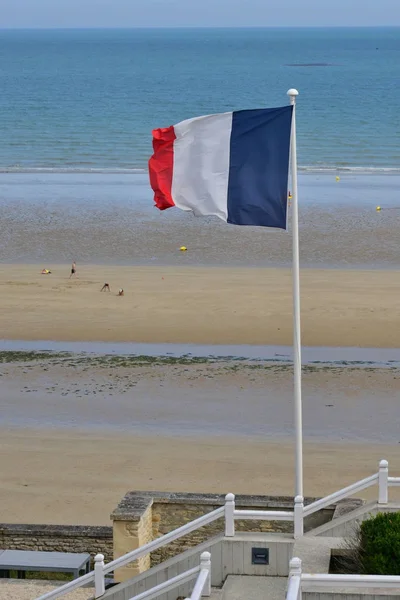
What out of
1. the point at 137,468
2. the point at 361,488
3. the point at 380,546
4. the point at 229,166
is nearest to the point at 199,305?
the point at 137,468

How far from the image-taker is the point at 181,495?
13.1 metres

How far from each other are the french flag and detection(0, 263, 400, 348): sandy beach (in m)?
15.3

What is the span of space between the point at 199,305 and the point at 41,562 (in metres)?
18.8

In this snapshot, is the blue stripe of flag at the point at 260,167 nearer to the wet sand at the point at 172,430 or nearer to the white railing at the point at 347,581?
the white railing at the point at 347,581

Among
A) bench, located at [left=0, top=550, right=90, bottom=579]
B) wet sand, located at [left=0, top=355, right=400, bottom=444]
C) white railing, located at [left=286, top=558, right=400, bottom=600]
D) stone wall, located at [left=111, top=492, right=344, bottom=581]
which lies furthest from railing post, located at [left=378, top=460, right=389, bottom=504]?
wet sand, located at [left=0, top=355, right=400, bottom=444]

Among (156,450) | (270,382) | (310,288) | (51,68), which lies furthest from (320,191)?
(51,68)

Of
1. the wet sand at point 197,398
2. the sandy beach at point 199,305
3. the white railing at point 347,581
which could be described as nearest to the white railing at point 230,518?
the white railing at point 347,581

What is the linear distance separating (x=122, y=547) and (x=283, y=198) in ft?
13.4

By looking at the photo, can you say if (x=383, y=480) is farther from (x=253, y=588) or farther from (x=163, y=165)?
(x=163, y=165)

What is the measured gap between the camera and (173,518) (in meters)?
13.0

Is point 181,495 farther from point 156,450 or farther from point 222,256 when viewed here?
point 222,256

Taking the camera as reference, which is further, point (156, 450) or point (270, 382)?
point (270, 382)

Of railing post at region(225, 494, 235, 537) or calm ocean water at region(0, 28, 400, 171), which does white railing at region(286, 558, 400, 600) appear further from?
calm ocean water at region(0, 28, 400, 171)

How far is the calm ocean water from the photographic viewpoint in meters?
67.7
